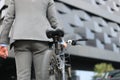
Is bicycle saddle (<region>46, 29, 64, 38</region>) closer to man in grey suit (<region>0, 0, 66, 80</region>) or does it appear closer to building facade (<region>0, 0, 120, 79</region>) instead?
man in grey suit (<region>0, 0, 66, 80</region>)

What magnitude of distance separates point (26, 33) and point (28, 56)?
250 millimetres

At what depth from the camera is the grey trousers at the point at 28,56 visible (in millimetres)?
4145

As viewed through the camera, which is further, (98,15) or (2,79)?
(98,15)

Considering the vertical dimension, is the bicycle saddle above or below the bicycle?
above

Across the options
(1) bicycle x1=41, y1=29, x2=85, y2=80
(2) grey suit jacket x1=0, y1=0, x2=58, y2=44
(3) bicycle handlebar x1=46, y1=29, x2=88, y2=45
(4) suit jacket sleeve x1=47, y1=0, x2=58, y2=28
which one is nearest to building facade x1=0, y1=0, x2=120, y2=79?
(4) suit jacket sleeve x1=47, y1=0, x2=58, y2=28

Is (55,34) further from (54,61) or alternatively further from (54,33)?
(54,61)

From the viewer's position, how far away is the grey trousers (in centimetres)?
414

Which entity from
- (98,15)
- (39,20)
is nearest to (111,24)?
(98,15)

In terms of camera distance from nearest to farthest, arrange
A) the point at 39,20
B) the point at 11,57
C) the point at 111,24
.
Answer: the point at 39,20, the point at 11,57, the point at 111,24

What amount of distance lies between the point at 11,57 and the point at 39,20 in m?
30.4

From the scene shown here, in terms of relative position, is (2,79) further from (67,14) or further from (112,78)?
(112,78)

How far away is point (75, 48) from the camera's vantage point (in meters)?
39.5

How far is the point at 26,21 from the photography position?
431 centimetres

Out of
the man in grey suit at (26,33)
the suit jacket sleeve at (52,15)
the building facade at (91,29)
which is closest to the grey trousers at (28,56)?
the man in grey suit at (26,33)
